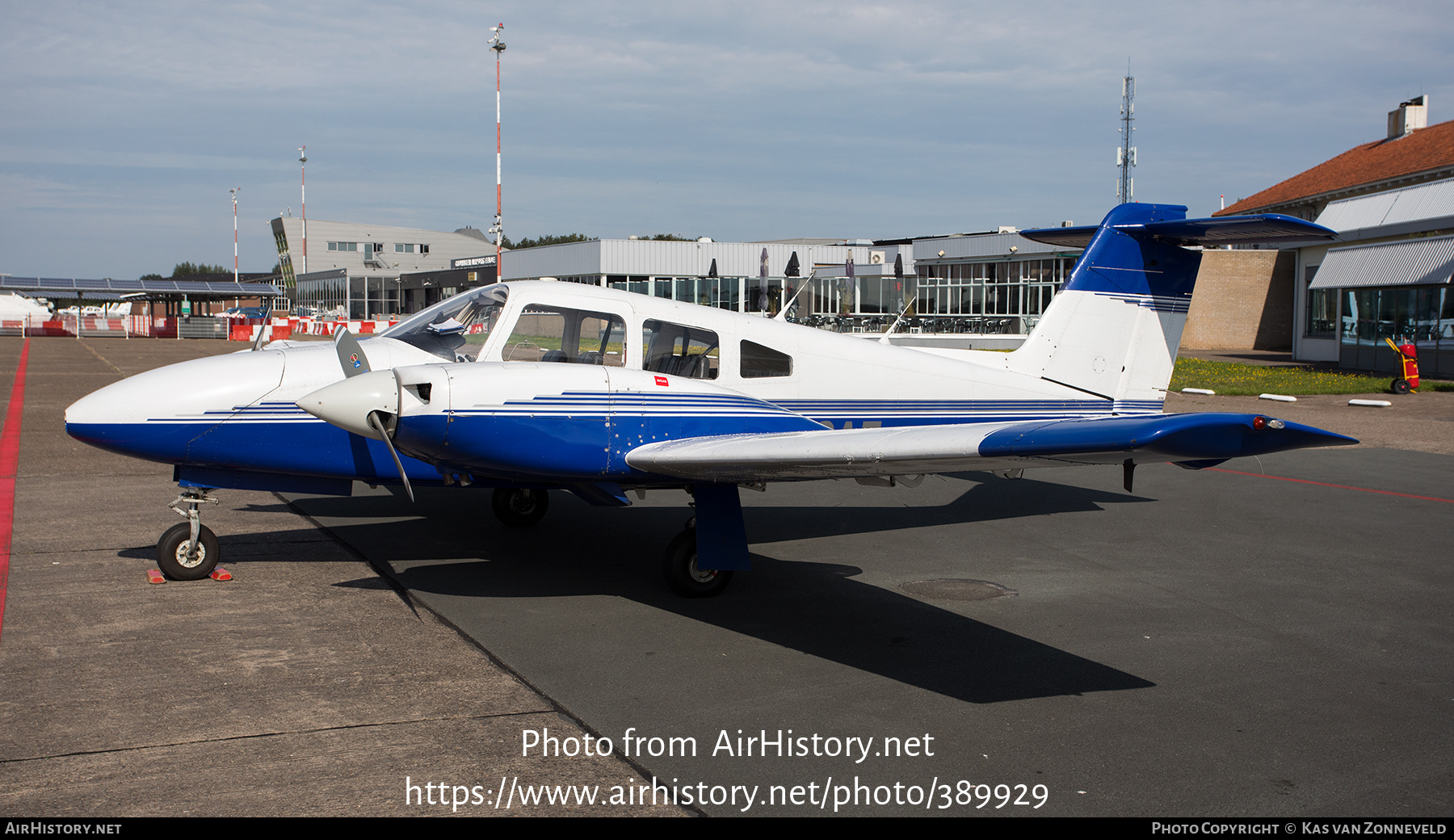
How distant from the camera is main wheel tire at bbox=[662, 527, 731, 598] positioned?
6.82 meters

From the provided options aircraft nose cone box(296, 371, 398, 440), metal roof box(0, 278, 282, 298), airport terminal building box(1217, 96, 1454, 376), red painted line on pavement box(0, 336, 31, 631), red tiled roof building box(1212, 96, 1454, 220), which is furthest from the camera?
metal roof box(0, 278, 282, 298)

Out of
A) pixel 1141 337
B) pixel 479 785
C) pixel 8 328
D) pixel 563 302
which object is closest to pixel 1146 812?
pixel 479 785

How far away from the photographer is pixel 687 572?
22.4ft

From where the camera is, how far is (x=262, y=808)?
12.0 ft

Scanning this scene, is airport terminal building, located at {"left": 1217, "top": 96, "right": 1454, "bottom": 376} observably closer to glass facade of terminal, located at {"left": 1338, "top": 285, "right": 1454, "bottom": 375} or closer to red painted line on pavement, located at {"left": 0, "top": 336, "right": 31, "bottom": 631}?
glass facade of terminal, located at {"left": 1338, "top": 285, "right": 1454, "bottom": 375}

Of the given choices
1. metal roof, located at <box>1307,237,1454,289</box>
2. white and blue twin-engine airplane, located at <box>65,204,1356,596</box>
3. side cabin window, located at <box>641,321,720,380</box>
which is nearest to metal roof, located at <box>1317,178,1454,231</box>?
metal roof, located at <box>1307,237,1454,289</box>

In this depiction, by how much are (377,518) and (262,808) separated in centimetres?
598

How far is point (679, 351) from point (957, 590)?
273cm

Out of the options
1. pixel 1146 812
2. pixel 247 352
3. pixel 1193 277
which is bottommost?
pixel 1146 812

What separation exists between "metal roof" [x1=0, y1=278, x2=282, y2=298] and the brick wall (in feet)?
207

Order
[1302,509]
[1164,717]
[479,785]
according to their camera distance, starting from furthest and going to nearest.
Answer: [1302,509] → [1164,717] → [479,785]

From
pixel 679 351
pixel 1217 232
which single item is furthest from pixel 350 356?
pixel 1217 232

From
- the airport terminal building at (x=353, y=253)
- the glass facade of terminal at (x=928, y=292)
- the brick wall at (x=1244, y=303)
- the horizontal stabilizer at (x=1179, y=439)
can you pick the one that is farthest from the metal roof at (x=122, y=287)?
the horizontal stabilizer at (x=1179, y=439)
